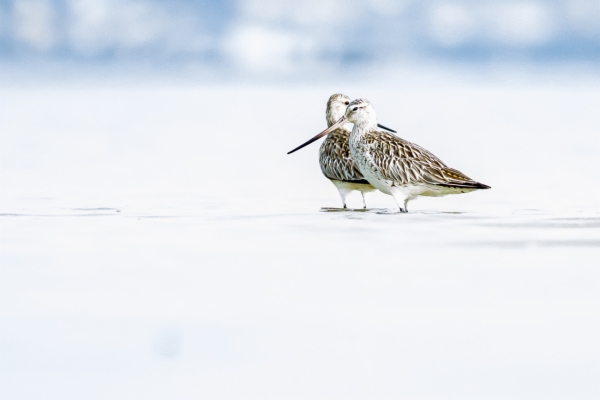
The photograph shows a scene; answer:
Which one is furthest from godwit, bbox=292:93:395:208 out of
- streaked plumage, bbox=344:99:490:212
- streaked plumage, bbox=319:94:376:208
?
streaked plumage, bbox=344:99:490:212

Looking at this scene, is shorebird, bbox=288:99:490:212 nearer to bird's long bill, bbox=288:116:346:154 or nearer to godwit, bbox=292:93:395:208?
godwit, bbox=292:93:395:208

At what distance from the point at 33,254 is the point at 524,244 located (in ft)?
13.9

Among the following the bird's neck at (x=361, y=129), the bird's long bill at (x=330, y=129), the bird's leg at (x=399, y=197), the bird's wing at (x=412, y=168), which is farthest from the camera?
the bird's long bill at (x=330, y=129)

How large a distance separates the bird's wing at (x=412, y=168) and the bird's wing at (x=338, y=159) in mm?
560

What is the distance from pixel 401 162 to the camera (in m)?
12.2

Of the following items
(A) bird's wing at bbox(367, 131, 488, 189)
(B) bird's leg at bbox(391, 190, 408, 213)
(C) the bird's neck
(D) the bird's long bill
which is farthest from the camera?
(D) the bird's long bill

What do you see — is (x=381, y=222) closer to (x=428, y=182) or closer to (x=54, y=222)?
(x=428, y=182)

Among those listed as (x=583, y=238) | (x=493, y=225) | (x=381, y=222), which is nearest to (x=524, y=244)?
(x=583, y=238)

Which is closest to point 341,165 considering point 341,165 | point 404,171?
→ point 341,165

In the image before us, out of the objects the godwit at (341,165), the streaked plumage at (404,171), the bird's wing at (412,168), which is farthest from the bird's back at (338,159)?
the bird's wing at (412,168)

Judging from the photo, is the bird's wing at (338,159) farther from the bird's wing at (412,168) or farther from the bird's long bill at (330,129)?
the bird's wing at (412,168)

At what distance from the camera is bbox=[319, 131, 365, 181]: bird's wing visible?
12883 mm

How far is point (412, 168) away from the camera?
1217 centimetres

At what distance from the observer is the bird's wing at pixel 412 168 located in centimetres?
1211
